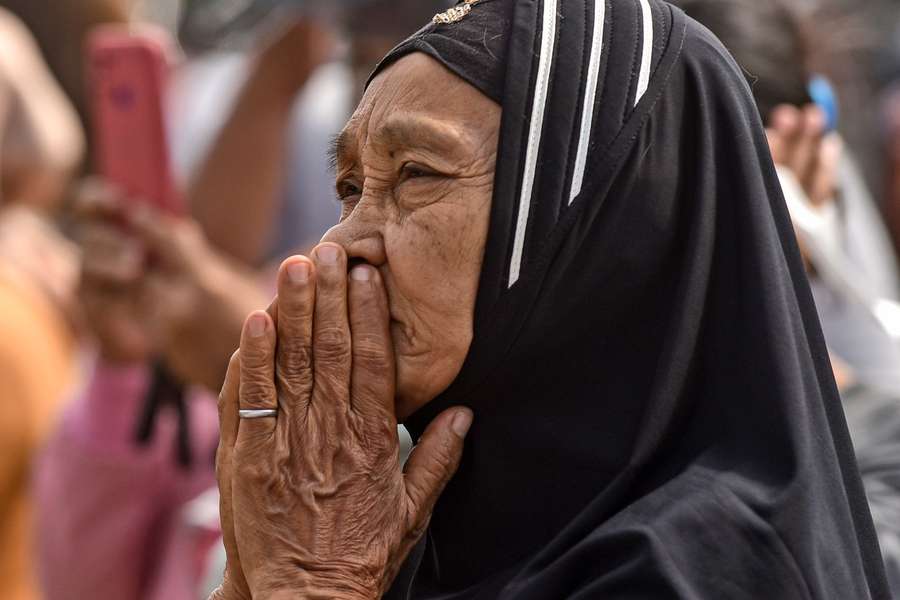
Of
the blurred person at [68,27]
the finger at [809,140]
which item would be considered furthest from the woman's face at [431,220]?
the blurred person at [68,27]

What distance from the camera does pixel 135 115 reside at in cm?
414

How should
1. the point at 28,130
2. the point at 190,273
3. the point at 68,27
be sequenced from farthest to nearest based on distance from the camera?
the point at 68,27 → the point at 28,130 → the point at 190,273

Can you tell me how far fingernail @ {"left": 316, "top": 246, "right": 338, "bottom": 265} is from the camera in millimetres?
2258

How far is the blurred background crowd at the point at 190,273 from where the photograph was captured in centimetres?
418

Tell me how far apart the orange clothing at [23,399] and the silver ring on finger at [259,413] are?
2.59m

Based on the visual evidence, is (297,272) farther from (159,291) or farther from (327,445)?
(159,291)

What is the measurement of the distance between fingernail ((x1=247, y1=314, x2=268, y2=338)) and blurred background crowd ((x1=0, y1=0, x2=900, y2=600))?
125 cm

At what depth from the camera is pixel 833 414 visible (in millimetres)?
2242

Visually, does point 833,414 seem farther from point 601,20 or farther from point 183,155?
point 183,155

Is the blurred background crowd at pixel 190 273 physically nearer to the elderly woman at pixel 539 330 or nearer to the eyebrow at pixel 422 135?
the elderly woman at pixel 539 330

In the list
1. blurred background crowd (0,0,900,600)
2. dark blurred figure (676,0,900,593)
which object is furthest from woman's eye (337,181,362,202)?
dark blurred figure (676,0,900,593)

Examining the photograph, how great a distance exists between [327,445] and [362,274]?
10.0 inches

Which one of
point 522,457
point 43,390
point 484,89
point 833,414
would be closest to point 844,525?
point 833,414

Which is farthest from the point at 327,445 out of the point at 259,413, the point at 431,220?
the point at 431,220
